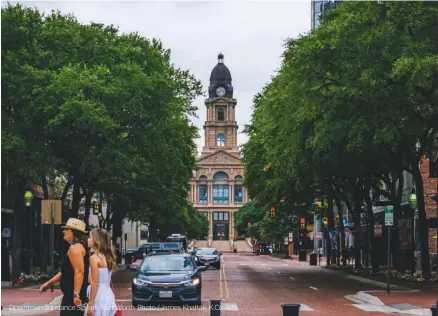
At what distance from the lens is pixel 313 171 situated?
37469 mm

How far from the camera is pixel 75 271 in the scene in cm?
1076

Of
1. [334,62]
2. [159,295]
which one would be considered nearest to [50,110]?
[334,62]

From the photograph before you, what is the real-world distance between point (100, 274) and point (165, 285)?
39.2ft

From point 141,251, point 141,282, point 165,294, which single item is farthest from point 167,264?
point 141,251

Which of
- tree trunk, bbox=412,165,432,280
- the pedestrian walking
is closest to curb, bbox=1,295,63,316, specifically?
the pedestrian walking

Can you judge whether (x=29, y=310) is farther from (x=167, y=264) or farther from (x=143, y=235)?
(x=143, y=235)

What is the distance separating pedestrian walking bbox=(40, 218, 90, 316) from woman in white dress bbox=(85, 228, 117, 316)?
0.47 ft

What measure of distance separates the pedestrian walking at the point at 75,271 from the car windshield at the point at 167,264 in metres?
12.6

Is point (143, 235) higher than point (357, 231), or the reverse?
point (357, 231)

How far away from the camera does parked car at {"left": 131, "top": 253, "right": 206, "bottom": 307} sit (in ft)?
73.9

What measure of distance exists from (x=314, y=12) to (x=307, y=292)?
342 feet

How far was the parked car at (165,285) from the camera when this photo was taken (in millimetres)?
22531

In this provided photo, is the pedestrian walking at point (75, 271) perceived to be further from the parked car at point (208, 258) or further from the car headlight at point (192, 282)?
the parked car at point (208, 258)

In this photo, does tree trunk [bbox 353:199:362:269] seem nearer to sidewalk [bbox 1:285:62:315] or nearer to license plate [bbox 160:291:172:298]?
sidewalk [bbox 1:285:62:315]
